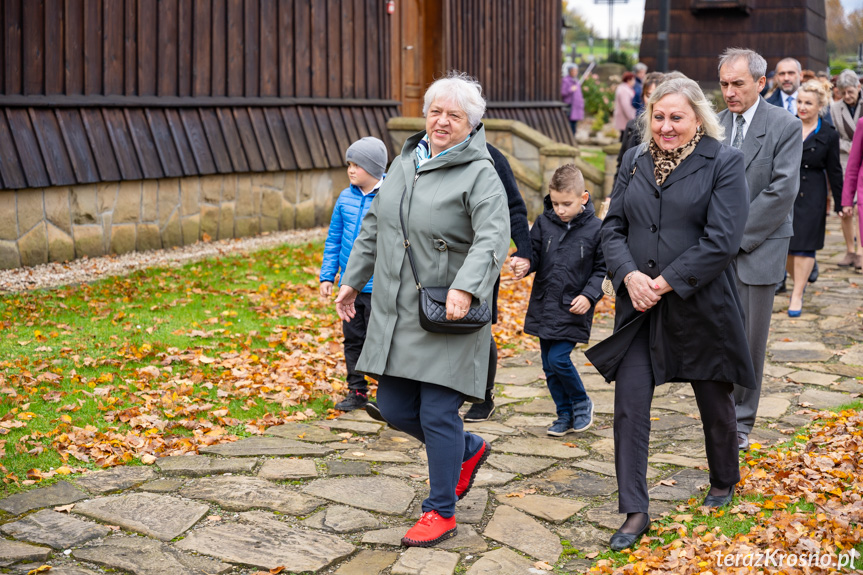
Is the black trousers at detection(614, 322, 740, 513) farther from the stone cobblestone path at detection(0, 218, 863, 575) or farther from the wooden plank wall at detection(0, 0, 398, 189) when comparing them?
the wooden plank wall at detection(0, 0, 398, 189)

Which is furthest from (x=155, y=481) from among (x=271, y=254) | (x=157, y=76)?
(x=157, y=76)

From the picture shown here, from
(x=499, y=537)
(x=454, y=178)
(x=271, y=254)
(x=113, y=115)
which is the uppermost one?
(x=113, y=115)

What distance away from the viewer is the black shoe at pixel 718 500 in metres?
4.35

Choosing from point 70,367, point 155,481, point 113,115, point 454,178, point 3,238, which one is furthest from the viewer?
point 113,115

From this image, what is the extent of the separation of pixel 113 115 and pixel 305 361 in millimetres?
4833

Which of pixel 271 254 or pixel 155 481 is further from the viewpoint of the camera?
pixel 271 254

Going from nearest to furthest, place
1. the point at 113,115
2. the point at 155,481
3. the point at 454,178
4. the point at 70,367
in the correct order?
the point at 454,178
the point at 155,481
the point at 70,367
the point at 113,115

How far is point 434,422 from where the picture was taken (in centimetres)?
400

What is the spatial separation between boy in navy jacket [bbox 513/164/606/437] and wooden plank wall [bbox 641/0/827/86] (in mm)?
15650

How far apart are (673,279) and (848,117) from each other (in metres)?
9.47

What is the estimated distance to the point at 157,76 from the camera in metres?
11.0

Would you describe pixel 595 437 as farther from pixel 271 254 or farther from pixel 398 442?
pixel 271 254

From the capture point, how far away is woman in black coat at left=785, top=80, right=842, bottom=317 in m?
9.04

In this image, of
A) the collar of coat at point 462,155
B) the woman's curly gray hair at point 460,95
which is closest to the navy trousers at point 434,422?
the collar of coat at point 462,155
